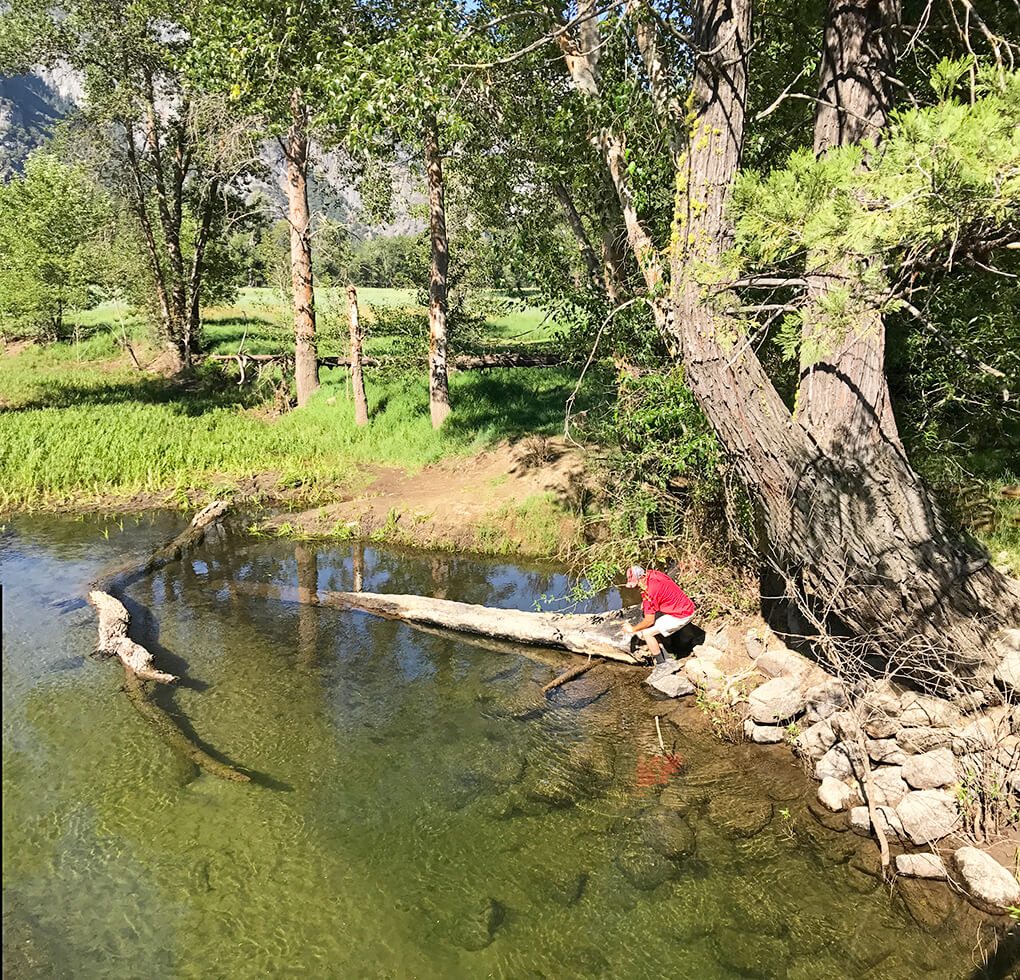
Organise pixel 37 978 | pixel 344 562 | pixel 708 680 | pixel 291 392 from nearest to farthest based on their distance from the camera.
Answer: pixel 37 978, pixel 708 680, pixel 344 562, pixel 291 392

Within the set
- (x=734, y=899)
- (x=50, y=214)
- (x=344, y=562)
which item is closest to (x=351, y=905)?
(x=734, y=899)

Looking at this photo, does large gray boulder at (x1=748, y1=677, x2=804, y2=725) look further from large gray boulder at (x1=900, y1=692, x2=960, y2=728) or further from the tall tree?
large gray boulder at (x1=900, y1=692, x2=960, y2=728)

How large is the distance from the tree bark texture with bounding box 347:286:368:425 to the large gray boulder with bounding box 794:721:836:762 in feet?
39.9

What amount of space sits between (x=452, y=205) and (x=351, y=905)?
17.0m

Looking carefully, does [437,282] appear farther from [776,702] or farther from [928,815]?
[928,815]

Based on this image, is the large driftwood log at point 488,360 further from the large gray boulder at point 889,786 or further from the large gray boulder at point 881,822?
the large gray boulder at point 881,822

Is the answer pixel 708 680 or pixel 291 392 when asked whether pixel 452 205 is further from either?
pixel 708 680

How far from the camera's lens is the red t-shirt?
26.8ft

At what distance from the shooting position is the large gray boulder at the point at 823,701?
6.86 meters

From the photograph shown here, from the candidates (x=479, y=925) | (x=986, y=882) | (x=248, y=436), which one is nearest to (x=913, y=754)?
(x=986, y=882)

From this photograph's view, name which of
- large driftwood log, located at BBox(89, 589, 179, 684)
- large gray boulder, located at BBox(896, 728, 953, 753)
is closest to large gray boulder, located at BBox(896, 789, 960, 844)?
large gray boulder, located at BBox(896, 728, 953, 753)

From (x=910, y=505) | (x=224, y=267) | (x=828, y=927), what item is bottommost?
Answer: (x=828, y=927)

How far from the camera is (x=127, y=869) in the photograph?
17.8 ft

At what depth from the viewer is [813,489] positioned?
6.55 meters
